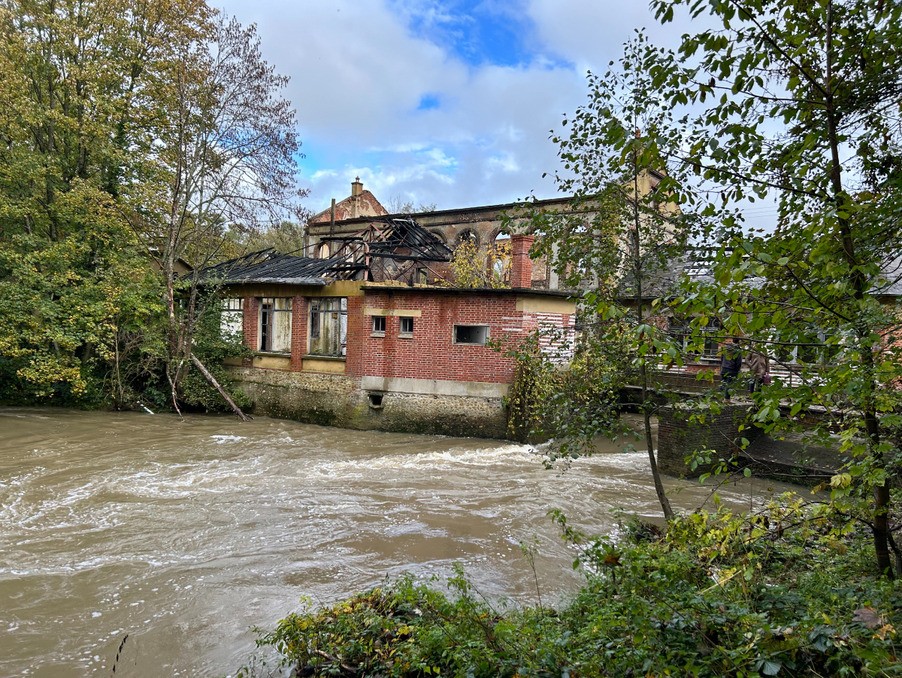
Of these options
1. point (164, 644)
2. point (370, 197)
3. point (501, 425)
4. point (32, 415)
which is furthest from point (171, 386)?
point (370, 197)

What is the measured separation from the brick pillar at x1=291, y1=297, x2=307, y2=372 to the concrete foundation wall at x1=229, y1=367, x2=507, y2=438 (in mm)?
402

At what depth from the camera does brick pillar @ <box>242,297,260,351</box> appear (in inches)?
735

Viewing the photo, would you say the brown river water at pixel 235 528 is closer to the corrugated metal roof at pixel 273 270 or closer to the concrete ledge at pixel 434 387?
the concrete ledge at pixel 434 387

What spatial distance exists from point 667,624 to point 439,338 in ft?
39.9

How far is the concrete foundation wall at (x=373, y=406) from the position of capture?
14.5 meters

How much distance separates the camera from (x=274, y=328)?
18672mm

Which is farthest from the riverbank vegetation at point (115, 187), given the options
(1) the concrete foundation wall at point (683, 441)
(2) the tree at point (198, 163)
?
(1) the concrete foundation wall at point (683, 441)

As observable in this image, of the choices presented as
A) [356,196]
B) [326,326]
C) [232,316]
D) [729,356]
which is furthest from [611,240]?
[356,196]

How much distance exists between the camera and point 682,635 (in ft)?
9.84

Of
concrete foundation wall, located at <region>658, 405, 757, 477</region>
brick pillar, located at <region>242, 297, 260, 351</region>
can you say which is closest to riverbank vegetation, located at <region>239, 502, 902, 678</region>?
concrete foundation wall, located at <region>658, 405, 757, 477</region>

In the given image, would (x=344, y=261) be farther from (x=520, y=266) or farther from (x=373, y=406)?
(x=520, y=266)

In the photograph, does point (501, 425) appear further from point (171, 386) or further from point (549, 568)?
point (171, 386)

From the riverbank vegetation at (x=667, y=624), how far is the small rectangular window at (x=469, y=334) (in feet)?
34.3

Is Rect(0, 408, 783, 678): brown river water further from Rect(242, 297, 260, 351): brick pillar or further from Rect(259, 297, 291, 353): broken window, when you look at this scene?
Rect(242, 297, 260, 351): brick pillar
